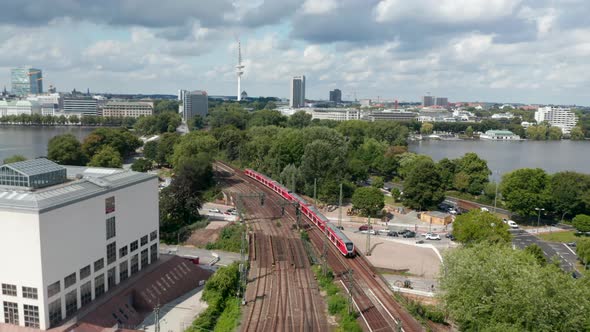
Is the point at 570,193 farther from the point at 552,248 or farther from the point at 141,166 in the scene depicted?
the point at 141,166

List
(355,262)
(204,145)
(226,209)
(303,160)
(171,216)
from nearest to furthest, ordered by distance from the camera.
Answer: (355,262) → (171,216) → (226,209) → (303,160) → (204,145)

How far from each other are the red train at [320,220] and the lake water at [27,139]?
5505 cm

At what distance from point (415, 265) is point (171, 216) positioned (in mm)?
23461

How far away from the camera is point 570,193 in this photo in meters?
50.0

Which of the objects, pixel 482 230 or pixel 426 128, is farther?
pixel 426 128

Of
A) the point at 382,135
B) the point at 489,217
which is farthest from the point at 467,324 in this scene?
the point at 382,135

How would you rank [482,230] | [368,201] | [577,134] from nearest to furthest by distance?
[482,230]
[368,201]
[577,134]

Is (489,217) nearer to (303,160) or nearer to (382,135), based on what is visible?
(303,160)

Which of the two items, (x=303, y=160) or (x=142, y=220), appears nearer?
(x=142, y=220)

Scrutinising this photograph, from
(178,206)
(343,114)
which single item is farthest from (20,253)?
(343,114)

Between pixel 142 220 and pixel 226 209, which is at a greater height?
pixel 142 220

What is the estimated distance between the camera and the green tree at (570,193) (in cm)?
5022

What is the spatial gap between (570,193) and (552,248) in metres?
10.4

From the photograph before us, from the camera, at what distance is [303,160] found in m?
57.9
